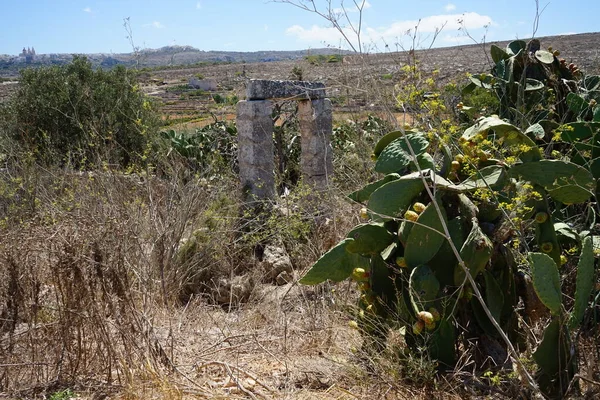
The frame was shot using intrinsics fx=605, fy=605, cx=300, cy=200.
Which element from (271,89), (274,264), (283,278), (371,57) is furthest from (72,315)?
(271,89)

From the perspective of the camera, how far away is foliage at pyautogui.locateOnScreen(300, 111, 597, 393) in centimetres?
247

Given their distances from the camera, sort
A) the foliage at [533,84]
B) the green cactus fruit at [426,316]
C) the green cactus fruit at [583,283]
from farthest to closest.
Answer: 1. the foliage at [533,84]
2. the green cactus fruit at [426,316]
3. the green cactus fruit at [583,283]

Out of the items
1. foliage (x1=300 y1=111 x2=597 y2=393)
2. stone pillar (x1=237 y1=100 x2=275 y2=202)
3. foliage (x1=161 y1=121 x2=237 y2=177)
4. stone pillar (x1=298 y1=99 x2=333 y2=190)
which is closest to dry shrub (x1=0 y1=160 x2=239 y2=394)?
foliage (x1=300 y1=111 x2=597 y2=393)

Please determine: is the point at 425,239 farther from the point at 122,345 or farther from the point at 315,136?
the point at 315,136

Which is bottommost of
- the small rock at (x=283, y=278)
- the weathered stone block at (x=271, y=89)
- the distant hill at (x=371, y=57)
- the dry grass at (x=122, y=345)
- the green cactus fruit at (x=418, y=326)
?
the small rock at (x=283, y=278)

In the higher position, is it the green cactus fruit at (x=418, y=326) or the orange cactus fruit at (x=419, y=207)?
the orange cactus fruit at (x=419, y=207)

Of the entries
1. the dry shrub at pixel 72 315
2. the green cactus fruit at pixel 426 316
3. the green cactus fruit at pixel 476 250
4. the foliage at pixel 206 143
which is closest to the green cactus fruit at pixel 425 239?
the green cactus fruit at pixel 476 250

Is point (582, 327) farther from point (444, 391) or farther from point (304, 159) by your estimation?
point (304, 159)

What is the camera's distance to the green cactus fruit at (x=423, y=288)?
2.56 metres

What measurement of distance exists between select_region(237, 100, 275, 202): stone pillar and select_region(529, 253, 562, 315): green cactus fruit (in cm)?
492

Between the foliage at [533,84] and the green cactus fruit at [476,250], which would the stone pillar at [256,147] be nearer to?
the foliage at [533,84]

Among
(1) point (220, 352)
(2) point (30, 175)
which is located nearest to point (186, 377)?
(1) point (220, 352)

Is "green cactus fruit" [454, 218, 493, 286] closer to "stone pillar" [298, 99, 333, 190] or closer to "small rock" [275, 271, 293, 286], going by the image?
"small rock" [275, 271, 293, 286]

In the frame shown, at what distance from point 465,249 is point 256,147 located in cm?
500
